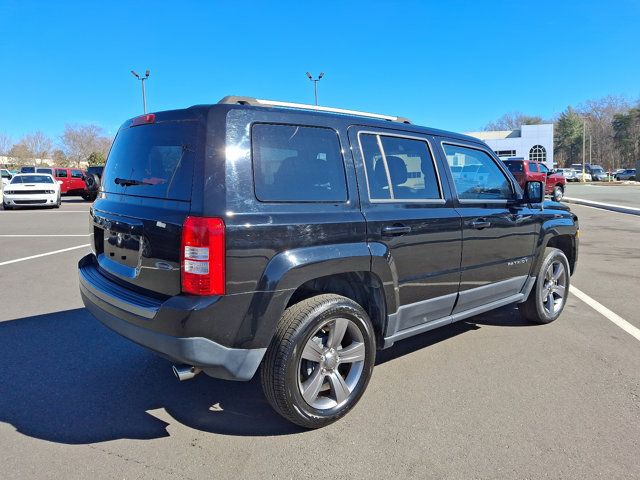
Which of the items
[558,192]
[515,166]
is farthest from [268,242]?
[558,192]

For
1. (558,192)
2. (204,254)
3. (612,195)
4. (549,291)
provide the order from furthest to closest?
(612,195) → (558,192) → (549,291) → (204,254)

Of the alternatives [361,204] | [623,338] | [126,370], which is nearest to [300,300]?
[361,204]

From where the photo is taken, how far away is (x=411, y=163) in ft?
12.2

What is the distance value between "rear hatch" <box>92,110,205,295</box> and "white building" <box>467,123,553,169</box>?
57.0 metres

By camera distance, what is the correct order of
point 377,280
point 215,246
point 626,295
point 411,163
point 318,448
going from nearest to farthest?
point 215,246 < point 318,448 < point 377,280 < point 411,163 < point 626,295

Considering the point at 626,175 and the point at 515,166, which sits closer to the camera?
the point at 515,166

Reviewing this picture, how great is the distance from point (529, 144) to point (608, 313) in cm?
5648

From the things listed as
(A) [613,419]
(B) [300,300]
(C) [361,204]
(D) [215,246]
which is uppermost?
(C) [361,204]

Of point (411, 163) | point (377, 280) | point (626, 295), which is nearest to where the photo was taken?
point (377, 280)

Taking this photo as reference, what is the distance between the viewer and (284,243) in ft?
9.05

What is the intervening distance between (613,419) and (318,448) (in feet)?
6.34

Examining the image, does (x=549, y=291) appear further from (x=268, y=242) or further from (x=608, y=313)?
(x=268, y=242)

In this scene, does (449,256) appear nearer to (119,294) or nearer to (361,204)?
(361,204)

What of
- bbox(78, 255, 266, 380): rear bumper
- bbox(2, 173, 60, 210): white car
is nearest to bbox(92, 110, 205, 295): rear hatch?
bbox(78, 255, 266, 380): rear bumper
